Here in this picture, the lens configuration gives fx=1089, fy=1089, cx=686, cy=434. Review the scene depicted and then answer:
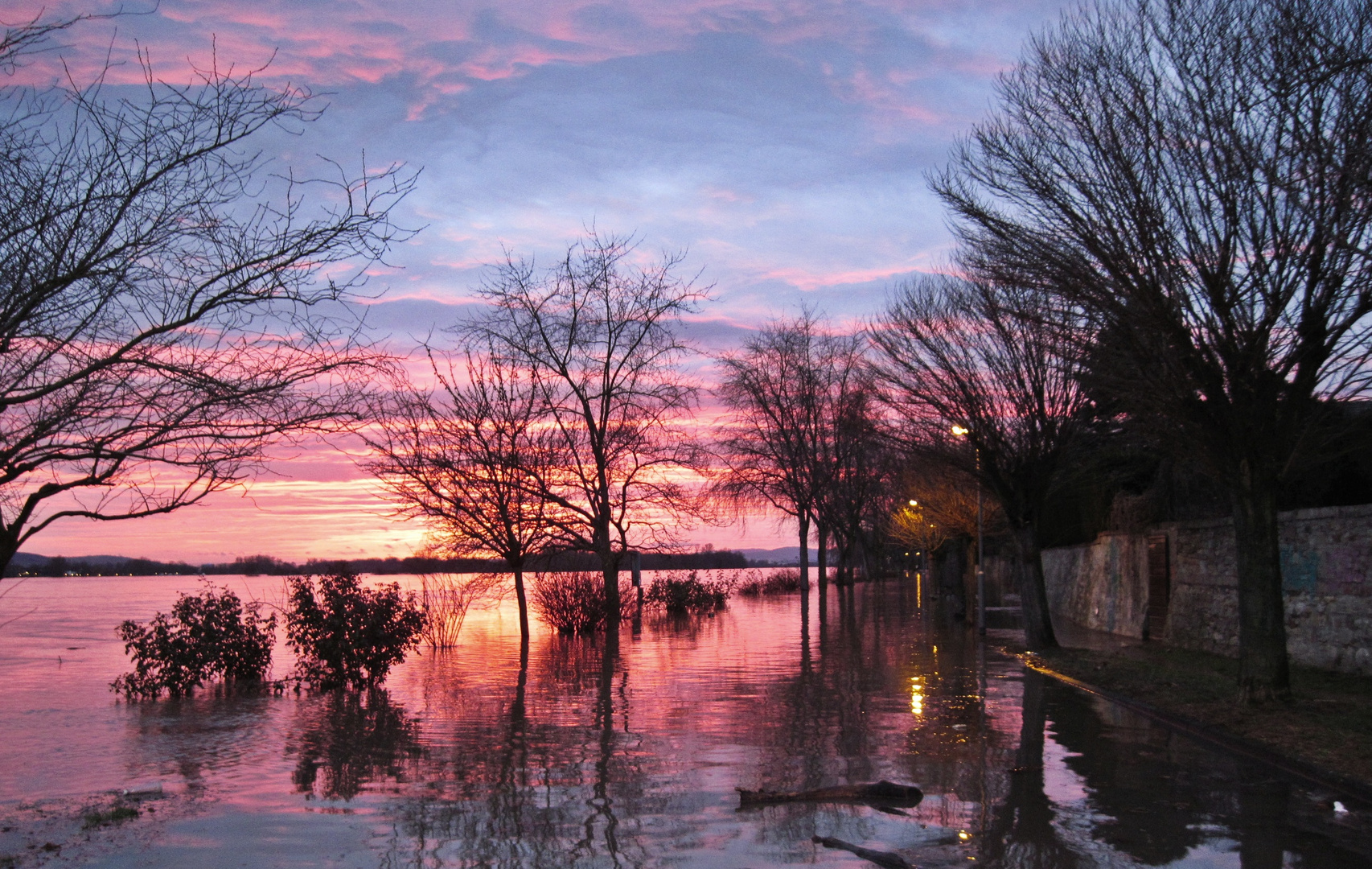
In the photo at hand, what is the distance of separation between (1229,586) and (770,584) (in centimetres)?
4255

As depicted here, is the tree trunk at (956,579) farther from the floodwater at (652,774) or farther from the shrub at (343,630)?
the shrub at (343,630)

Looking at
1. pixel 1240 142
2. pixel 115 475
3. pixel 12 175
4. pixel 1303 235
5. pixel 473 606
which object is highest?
A: pixel 1240 142

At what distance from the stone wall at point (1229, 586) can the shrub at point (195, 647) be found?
17.5 meters

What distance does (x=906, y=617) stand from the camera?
37.6m

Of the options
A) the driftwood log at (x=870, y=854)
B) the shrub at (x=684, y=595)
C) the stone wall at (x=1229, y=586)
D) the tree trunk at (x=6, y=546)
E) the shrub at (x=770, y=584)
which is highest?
the tree trunk at (x=6, y=546)

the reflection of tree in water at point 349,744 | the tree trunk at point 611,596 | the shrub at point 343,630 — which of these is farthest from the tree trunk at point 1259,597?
the tree trunk at point 611,596

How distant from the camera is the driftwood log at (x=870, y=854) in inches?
270

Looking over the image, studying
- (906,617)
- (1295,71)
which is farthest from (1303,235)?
(906,617)

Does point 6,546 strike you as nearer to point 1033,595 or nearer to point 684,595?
point 1033,595

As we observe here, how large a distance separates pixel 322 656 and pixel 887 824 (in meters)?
13.1

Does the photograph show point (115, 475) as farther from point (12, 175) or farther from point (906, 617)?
point (906, 617)

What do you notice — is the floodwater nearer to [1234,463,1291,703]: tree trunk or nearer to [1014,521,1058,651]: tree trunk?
[1234,463,1291,703]: tree trunk

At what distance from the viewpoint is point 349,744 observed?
12523mm

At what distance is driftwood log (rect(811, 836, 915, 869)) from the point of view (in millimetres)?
6863
